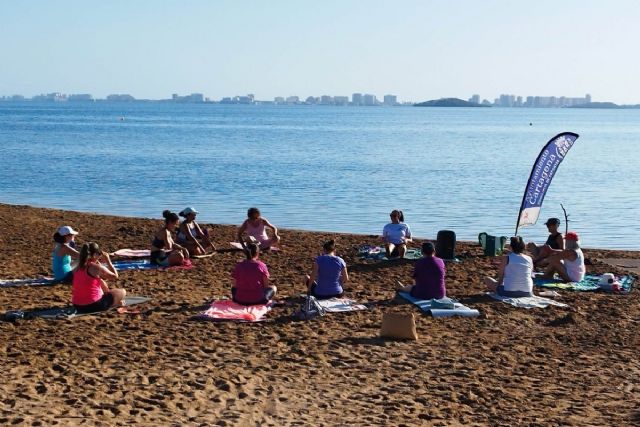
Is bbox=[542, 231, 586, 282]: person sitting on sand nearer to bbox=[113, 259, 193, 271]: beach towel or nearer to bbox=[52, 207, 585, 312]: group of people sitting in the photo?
bbox=[52, 207, 585, 312]: group of people sitting

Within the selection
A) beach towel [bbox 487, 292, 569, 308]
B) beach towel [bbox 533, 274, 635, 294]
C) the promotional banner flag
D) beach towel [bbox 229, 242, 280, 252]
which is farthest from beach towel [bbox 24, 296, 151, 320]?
the promotional banner flag

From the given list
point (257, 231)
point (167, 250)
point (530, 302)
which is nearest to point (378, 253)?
point (257, 231)

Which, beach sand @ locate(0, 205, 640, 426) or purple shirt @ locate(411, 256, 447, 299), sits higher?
purple shirt @ locate(411, 256, 447, 299)

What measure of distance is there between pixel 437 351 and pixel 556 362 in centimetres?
126

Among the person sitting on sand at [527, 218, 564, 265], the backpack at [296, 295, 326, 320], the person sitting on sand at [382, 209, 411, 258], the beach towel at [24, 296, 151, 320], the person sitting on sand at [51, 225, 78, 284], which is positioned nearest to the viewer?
the beach towel at [24, 296, 151, 320]

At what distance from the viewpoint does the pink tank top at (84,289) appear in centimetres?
1078

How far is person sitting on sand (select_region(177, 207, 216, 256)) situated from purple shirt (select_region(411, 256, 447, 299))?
16.2 feet

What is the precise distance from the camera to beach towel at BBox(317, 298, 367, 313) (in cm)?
1148

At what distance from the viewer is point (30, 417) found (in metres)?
7.28

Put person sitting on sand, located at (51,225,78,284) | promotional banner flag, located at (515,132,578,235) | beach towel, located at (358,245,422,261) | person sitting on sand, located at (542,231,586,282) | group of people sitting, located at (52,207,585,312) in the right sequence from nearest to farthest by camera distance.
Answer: group of people sitting, located at (52,207,585,312) → person sitting on sand, located at (51,225,78,284) → person sitting on sand, located at (542,231,586,282) → beach towel, located at (358,245,422,261) → promotional banner flag, located at (515,132,578,235)

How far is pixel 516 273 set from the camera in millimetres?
12281

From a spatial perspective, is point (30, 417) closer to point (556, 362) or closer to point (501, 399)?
point (501, 399)

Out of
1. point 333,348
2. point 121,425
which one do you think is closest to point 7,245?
point 333,348

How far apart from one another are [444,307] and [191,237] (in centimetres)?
562
